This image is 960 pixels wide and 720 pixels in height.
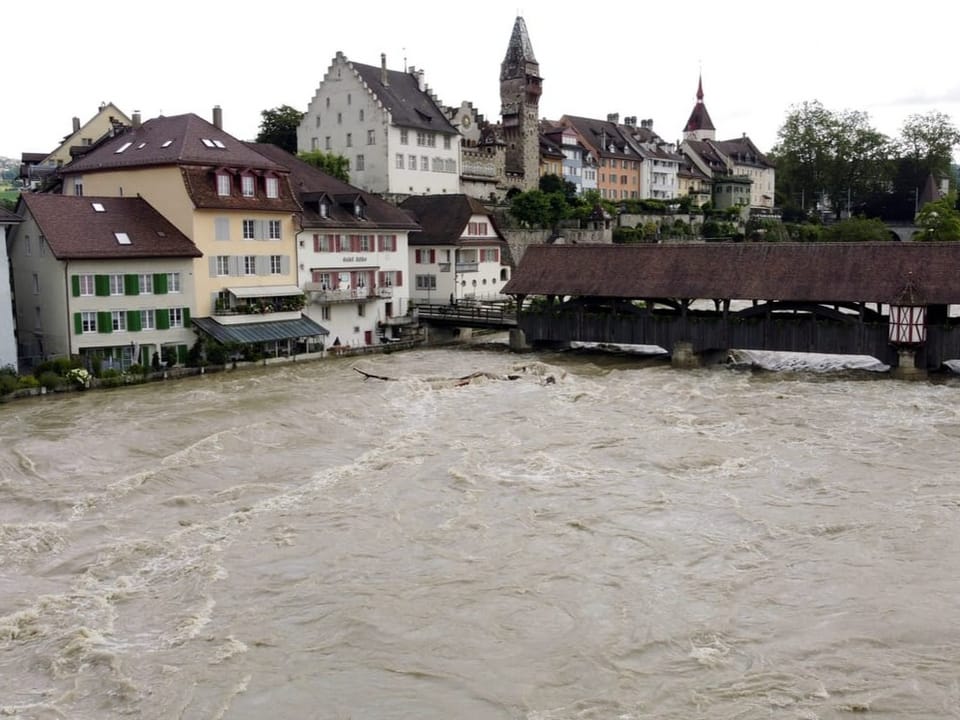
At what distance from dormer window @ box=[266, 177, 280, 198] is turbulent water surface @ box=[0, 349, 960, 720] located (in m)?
11.0

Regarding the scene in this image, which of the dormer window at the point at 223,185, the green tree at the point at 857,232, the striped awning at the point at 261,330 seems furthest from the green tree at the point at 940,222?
the dormer window at the point at 223,185

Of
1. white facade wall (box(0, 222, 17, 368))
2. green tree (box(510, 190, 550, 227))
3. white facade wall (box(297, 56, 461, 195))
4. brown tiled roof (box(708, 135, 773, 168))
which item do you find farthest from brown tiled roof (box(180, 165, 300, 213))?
brown tiled roof (box(708, 135, 773, 168))

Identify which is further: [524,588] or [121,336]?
[121,336]

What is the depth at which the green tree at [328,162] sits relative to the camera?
4719cm

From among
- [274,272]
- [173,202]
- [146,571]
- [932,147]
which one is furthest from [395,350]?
[932,147]

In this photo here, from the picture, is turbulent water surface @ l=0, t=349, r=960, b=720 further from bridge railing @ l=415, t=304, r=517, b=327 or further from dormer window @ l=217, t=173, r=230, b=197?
bridge railing @ l=415, t=304, r=517, b=327

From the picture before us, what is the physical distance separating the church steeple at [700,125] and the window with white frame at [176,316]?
7658 cm

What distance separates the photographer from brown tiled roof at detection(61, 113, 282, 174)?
3069 centimetres

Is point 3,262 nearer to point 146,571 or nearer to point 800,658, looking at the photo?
point 146,571

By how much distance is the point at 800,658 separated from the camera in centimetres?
1064

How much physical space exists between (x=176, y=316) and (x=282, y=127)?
29.9 m

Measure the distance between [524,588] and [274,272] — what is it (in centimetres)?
2187

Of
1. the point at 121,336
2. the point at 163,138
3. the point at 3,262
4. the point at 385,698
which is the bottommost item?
the point at 385,698

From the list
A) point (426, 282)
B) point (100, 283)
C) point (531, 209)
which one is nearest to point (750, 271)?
point (426, 282)
